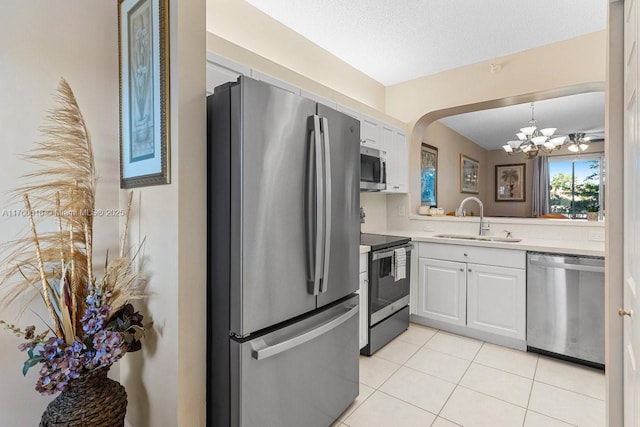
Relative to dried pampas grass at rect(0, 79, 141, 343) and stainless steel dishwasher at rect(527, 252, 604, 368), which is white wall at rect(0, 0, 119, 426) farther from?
stainless steel dishwasher at rect(527, 252, 604, 368)

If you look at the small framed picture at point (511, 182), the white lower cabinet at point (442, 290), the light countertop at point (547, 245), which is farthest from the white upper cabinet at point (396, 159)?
the small framed picture at point (511, 182)

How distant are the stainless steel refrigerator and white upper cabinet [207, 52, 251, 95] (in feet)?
1.59

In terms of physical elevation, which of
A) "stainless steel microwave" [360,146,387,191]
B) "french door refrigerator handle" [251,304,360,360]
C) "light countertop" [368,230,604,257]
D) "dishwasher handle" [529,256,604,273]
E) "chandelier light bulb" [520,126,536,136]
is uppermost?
"chandelier light bulb" [520,126,536,136]

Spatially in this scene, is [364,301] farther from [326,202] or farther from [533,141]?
[533,141]

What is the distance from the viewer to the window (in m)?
6.71

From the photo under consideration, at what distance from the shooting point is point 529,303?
2664 mm

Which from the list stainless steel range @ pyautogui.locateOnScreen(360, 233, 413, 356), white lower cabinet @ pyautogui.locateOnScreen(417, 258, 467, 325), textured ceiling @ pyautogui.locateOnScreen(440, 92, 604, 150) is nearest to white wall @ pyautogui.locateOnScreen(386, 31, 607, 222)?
white lower cabinet @ pyautogui.locateOnScreen(417, 258, 467, 325)

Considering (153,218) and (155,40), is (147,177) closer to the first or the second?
(153,218)

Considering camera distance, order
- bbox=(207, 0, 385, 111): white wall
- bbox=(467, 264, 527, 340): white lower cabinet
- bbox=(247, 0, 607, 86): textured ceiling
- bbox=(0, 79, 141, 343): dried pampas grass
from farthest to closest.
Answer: bbox=(467, 264, 527, 340): white lower cabinet, bbox=(247, 0, 607, 86): textured ceiling, bbox=(207, 0, 385, 111): white wall, bbox=(0, 79, 141, 343): dried pampas grass

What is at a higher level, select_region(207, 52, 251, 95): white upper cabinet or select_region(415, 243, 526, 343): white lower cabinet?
select_region(207, 52, 251, 95): white upper cabinet

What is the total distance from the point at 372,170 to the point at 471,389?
1954 millimetres

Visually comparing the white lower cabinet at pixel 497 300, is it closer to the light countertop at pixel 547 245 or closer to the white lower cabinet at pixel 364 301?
the light countertop at pixel 547 245

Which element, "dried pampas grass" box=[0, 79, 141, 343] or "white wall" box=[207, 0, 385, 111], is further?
"white wall" box=[207, 0, 385, 111]

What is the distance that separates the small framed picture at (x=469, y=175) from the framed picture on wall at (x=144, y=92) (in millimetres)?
6182
